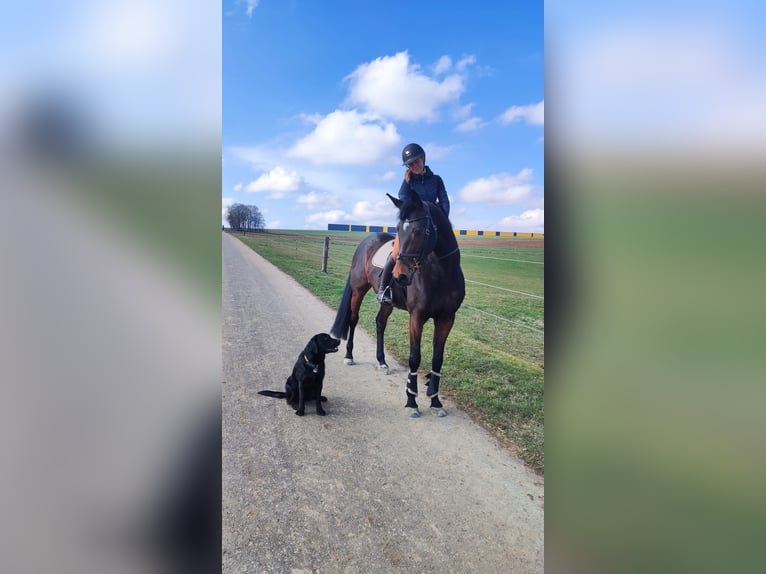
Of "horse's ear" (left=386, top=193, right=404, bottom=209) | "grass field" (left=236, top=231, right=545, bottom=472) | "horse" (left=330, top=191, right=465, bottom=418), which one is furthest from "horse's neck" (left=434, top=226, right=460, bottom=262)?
"horse's ear" (left=386, top=193, right=404, bottom=209)

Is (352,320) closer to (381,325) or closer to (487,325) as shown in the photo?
(381,325)

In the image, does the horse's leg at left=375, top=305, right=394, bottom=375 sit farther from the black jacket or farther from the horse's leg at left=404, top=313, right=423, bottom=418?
the black jacket

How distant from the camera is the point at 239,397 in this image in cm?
340

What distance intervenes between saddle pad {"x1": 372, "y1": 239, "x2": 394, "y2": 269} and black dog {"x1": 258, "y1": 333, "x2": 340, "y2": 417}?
1367mm

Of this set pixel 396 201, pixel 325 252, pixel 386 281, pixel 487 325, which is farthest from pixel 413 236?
pixel 487 325

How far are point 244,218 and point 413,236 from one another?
5.18 ft

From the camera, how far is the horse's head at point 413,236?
3.47m

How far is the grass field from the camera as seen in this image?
3.58 metres

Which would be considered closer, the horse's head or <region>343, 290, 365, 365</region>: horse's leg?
the horse's head
